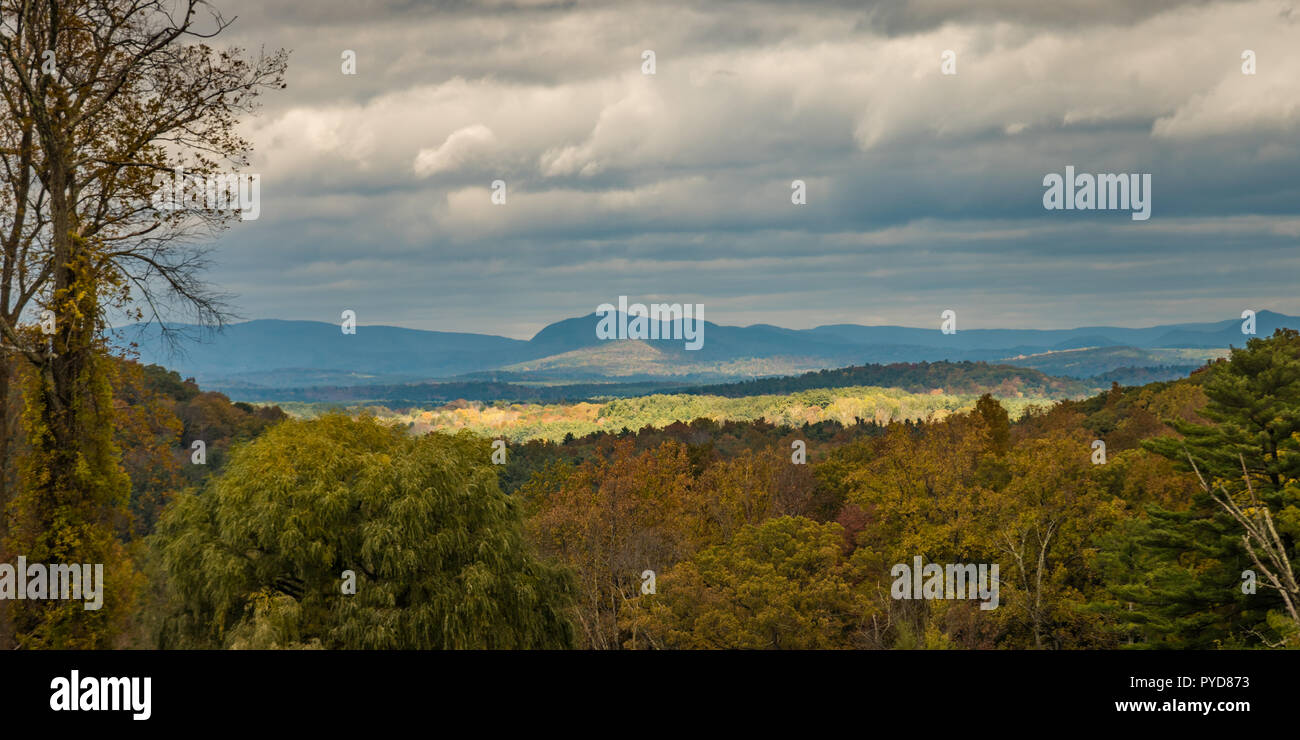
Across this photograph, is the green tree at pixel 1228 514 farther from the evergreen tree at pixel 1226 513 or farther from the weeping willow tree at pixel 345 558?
the weeping willow tree at pixel 345 558

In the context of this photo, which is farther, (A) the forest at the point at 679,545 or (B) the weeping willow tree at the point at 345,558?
(A) the forest at the point at 679,545

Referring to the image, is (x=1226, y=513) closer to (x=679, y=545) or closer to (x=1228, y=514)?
(x=1228, y=514)

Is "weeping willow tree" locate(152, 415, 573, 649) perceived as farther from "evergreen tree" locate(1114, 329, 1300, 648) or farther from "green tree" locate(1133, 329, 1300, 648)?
"green tree" locate(1133, 329, 1300, 648)

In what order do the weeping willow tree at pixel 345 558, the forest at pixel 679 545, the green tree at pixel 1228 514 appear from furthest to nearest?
1. the green tree at pixel 1228 514
2. the forest at pixel 679 545
3. the weeping willow tree at pixel 345 558

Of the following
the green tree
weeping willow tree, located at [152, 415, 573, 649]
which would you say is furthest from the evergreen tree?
weeping willow tree, located at [152, 415, 573, 649]

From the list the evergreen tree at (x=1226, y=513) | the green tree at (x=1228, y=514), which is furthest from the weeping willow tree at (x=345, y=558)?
the green tree at (x=1228, y=514)

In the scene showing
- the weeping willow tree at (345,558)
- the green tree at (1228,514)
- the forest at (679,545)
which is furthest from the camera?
the green tree at (1228,514)
